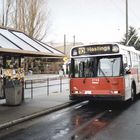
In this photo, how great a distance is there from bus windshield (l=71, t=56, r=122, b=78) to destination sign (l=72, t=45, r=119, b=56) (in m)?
0.27

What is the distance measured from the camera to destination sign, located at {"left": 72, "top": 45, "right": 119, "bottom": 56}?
714 inches

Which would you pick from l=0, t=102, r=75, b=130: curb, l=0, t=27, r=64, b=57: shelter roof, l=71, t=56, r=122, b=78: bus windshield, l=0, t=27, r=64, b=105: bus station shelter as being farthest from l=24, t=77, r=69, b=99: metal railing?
l=71, t=56, r=122, b=78: bus windshield

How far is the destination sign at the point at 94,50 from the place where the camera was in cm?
1812

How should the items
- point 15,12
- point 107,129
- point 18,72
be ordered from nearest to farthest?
point 107,129 → point 18,72 → point 15,12

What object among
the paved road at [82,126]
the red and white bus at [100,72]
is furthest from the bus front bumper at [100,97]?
the paved road at [82,126]

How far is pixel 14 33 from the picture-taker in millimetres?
18969

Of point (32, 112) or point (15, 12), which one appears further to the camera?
point (15, 12)

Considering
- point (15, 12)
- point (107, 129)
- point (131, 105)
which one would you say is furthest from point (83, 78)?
point (15, 12)

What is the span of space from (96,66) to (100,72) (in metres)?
0.34

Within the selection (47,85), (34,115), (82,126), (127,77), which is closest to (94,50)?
(127,77)

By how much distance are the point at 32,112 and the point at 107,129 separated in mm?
4361

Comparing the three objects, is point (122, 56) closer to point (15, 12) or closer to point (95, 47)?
point (95, 47)

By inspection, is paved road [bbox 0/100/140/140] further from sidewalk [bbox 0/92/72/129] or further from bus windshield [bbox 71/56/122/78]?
bus windshield [bbox 71/56/122/78]

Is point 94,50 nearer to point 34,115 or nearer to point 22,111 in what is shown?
point 22,111
